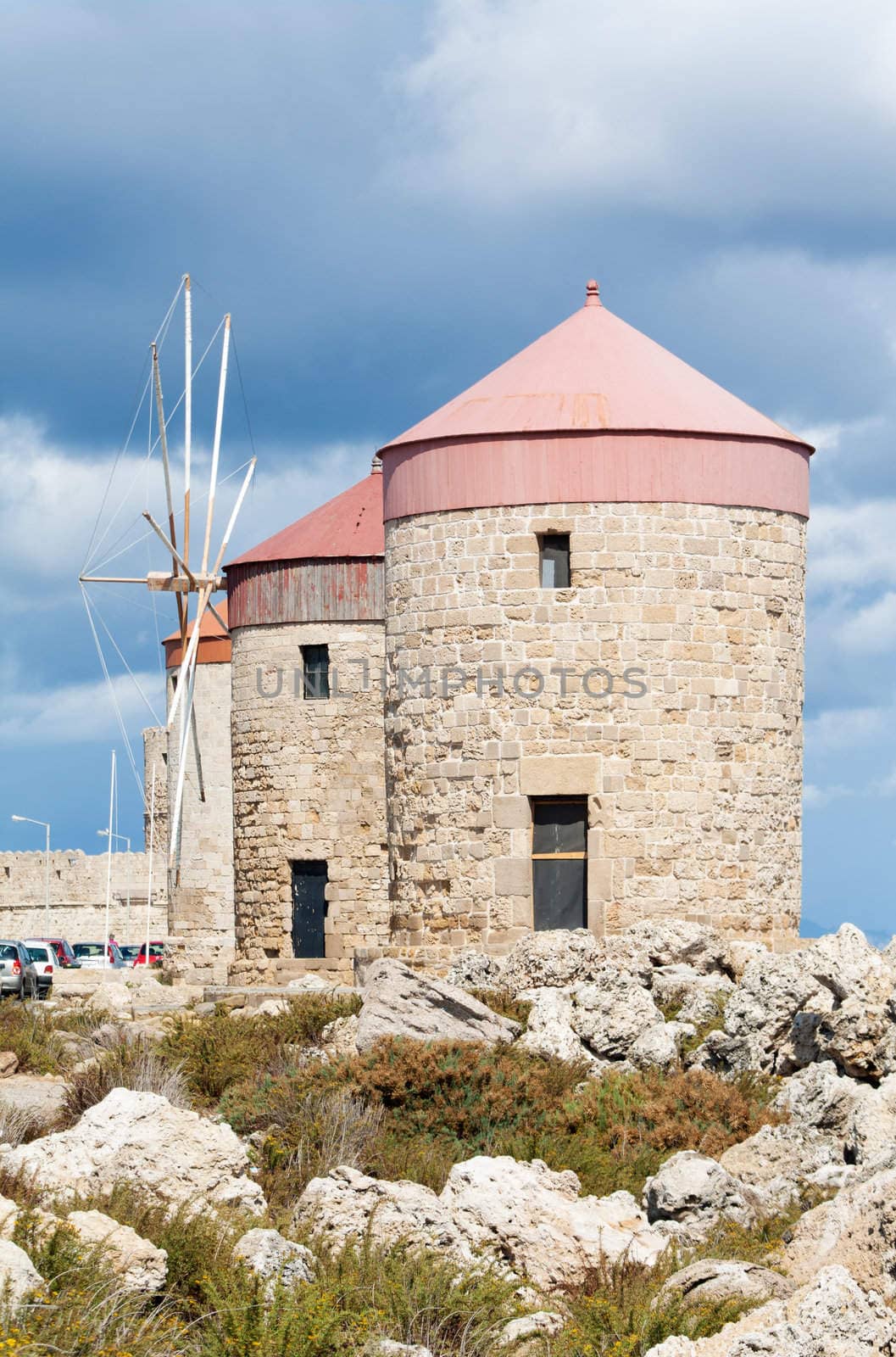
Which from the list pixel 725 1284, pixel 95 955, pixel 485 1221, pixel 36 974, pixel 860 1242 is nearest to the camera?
pixel 860 1242

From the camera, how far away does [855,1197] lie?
9.45 metres

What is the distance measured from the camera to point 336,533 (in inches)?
1072

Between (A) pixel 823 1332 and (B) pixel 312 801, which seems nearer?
(A) pixel 823 1332

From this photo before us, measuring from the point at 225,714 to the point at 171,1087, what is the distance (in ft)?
65.2

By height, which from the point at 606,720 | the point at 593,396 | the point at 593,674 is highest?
the point at 593,396

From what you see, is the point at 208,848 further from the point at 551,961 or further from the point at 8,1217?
the point at 8,1217

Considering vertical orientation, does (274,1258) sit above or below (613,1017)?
below

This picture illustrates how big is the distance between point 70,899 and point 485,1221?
42.4m

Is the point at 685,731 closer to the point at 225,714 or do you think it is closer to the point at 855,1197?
the point at 855,1197

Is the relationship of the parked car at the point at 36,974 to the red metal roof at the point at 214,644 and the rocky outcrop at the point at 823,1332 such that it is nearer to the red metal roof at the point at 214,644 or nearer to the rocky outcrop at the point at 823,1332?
the red metal roof at the point at 214,644

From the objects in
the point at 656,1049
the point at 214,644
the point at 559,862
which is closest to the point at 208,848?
the point at 214,644

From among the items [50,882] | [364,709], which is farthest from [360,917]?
[50,882]

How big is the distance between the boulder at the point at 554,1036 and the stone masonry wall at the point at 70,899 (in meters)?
35.6

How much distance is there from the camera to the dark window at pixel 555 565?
18641mm
